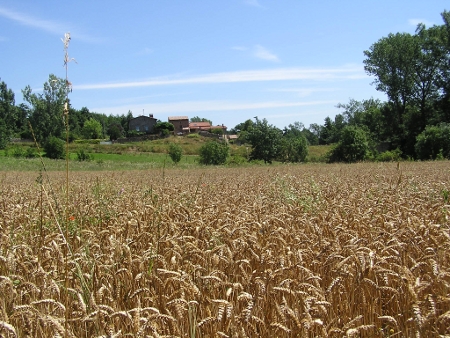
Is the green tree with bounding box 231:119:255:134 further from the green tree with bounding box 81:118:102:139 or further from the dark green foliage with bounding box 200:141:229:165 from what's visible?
the dark green foliage with bounding box 200:141:229:165

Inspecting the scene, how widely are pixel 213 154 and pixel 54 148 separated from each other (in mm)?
24487

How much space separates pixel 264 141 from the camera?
61.2 m

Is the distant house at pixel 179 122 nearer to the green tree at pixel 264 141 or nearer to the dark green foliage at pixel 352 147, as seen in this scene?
the green tree at pixel 264 141

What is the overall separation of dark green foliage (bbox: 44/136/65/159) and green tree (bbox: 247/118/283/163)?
26960 millimetres

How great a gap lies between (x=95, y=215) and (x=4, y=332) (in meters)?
3.91

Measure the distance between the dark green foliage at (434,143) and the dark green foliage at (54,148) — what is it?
4700 centimetres

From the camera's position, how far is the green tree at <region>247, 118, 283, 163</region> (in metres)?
61.2

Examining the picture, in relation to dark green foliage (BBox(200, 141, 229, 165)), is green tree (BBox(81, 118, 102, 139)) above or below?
above

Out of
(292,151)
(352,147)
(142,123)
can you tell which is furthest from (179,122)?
(352,147)

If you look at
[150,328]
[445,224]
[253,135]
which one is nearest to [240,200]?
[445,224]

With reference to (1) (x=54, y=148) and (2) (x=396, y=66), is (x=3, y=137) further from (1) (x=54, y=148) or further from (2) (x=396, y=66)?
(2) (x=396, y=66)

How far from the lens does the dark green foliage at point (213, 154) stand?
2162 inches

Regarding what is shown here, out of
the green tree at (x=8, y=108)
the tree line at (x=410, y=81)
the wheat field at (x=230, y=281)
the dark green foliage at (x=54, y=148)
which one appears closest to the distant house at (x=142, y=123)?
the green tree at (x=8, y=108)

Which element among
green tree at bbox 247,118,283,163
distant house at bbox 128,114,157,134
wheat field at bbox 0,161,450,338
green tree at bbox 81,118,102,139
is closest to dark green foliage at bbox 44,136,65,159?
green tree at bbox 247,118,283,163
